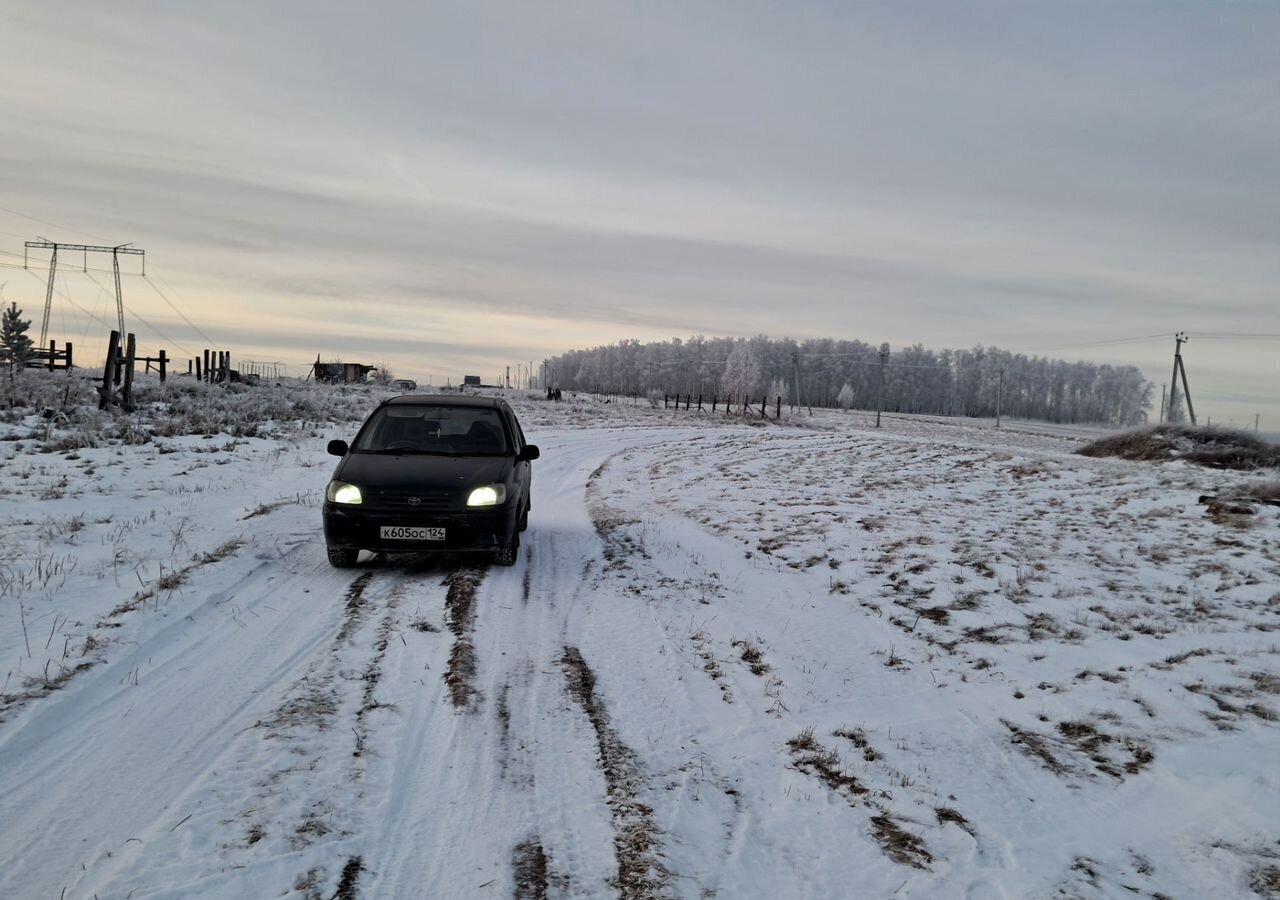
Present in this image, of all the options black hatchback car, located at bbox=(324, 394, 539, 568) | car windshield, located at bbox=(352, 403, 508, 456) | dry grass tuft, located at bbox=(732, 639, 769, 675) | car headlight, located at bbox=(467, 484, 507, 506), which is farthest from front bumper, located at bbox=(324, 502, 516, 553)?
dry grass tuft, located at bbox=(732, 639, 769, 675)

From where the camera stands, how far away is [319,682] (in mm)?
4797

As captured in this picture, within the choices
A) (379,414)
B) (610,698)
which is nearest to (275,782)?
(610,698)

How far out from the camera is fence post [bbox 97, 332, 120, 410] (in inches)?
800

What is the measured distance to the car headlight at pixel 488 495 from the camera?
7688mm

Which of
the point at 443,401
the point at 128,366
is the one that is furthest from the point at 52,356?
the point at 443,401

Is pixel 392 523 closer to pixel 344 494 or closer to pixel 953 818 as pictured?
pixel 344 494

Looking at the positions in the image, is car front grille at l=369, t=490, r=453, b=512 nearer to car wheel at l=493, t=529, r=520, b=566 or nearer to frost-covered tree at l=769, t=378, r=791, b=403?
car wheel at l=493, t=529, r=520, b=566

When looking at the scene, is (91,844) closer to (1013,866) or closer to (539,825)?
(539,825)

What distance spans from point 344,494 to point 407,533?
81 centimetres

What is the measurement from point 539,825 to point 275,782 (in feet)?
4.40

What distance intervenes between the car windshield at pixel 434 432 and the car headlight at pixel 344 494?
3.17ft

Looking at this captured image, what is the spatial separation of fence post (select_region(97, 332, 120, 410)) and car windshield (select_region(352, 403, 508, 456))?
15.9m

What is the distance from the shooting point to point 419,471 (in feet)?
26.1

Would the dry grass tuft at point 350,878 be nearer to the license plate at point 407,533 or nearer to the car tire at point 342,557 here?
the license plate at point 407,533
